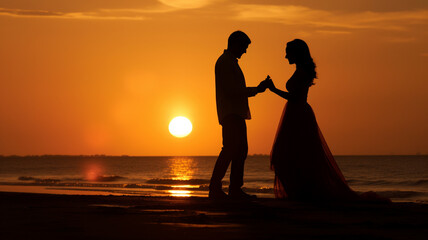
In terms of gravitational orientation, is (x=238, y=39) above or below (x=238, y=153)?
above

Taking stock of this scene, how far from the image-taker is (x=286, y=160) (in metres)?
9.05

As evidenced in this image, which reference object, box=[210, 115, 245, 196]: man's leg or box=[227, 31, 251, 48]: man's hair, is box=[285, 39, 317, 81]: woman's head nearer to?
box=[227, 31, 251, 48]: man's hair

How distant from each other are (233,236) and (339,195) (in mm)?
4222

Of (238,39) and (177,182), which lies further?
(177,182)

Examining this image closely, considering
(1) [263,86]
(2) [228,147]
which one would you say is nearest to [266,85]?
(1) [263,86]

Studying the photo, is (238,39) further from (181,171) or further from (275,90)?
(181,171)

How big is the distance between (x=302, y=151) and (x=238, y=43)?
5.62 ft

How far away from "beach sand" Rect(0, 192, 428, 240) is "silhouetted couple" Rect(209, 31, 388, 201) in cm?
106

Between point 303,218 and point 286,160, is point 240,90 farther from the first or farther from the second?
point 303,218

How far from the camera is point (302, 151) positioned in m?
9.02

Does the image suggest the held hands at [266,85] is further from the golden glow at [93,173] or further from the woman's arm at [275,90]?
the golden glow at [93,173]

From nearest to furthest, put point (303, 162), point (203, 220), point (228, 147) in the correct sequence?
1. point (203, 220)
2. point (303, 162)
3. point (228, 147)

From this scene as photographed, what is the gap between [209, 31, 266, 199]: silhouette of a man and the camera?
358 inches

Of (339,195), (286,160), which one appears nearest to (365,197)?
(339,195)
